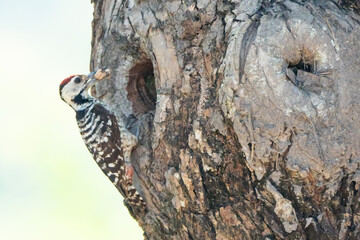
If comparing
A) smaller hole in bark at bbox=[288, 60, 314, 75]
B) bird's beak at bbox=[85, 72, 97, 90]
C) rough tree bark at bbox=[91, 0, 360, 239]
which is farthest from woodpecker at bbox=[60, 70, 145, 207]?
smaller hole in bark at bbox=[288, 60, 314, 75]

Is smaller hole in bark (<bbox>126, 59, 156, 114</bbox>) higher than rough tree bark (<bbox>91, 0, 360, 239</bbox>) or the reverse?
the reverse

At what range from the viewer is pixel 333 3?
327 centimetres

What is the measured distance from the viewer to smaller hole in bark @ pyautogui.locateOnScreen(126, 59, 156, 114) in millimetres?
4305

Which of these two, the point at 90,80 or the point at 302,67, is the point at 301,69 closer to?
the point at 302,67

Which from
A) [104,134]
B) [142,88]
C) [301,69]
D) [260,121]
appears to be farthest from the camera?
[142,88]

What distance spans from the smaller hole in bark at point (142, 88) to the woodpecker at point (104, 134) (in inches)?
8.2

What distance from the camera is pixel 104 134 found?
427 cm

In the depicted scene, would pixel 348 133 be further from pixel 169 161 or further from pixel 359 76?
pixel 169 161

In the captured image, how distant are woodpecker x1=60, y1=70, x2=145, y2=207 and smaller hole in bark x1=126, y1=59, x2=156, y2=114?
0.21 metres

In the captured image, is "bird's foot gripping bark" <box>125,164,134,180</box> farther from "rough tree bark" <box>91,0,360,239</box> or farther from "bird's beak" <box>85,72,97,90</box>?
"bird's beak" <box>85,72,97,90</box>

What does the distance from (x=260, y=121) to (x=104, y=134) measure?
1.64m

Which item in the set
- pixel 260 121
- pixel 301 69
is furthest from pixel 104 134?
pixel 301 69

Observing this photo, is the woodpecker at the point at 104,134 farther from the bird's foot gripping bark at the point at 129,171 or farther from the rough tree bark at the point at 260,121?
the rough tree bark at the point at 260,121

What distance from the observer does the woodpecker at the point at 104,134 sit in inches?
154
